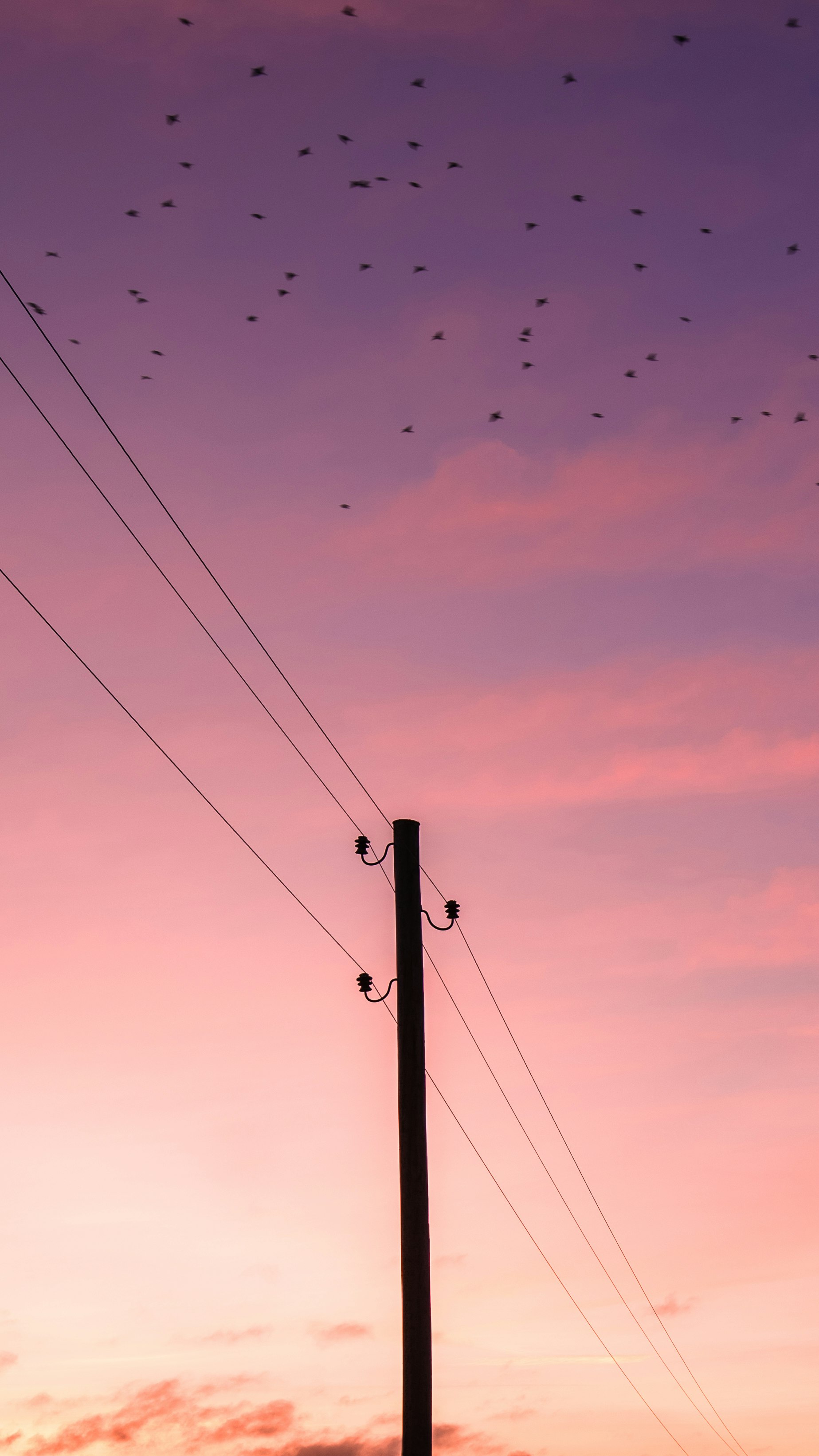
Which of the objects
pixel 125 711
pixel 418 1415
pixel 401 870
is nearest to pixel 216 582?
pixel 125 711

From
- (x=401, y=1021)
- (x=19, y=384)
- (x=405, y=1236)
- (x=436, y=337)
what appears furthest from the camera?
(x=436, y=337)

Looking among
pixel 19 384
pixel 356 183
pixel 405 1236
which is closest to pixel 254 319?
pixel 356 183

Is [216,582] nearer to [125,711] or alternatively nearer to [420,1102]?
[125,711]

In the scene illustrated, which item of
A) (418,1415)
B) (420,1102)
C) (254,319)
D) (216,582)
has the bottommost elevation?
(418,1415)

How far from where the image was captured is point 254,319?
44.8 ft

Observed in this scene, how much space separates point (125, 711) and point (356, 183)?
564cm

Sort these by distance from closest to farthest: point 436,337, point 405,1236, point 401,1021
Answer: point 405,1236, point 401,1021, point 436,337

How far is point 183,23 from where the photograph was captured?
1250 centimetres

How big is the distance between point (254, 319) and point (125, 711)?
4.01 meters

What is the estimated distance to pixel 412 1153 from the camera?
1350 centimetres

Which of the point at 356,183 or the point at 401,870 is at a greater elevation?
the point at 356,183

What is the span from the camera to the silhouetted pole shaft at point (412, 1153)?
1270cm

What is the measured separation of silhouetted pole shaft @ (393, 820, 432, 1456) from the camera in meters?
12.7

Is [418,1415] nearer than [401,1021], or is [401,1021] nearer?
[418,1415]
